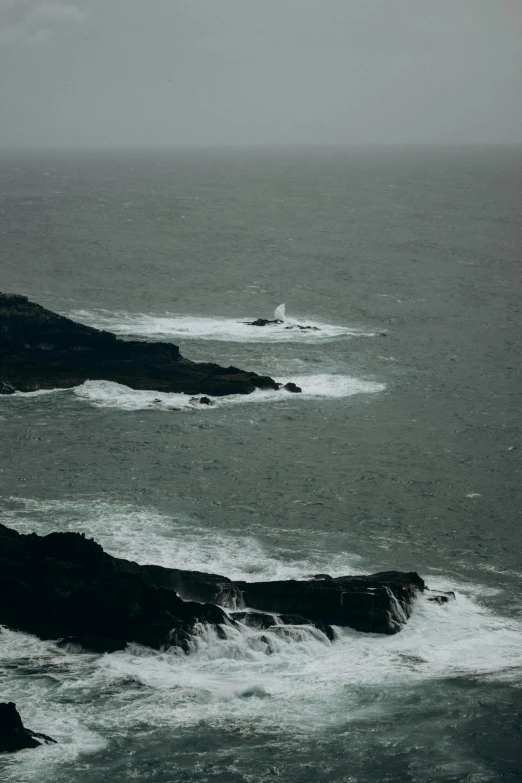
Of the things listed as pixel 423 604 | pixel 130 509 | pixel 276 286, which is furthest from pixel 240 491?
pixel 276 286

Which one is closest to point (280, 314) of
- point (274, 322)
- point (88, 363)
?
point (274, 322)

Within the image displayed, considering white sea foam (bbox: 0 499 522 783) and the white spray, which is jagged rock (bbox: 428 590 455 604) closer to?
white sea foam (bbox: 0 499 522 783)

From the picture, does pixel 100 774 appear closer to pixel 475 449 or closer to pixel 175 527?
pixel 175 527

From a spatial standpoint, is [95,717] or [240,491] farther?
[240,491]

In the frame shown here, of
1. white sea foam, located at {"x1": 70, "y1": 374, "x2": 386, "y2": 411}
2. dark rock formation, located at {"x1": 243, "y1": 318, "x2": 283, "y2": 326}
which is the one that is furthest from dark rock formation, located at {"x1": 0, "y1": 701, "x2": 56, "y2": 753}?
dark rock formation, located at {"x1": 243, "y1": 318, "x2": 283, "y2": 326}

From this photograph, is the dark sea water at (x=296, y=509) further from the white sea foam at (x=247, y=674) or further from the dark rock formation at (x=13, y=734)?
the dark rock formation at (x=13, y=734)

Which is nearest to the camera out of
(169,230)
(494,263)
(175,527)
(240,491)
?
(175,527)

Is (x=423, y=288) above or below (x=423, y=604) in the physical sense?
above
